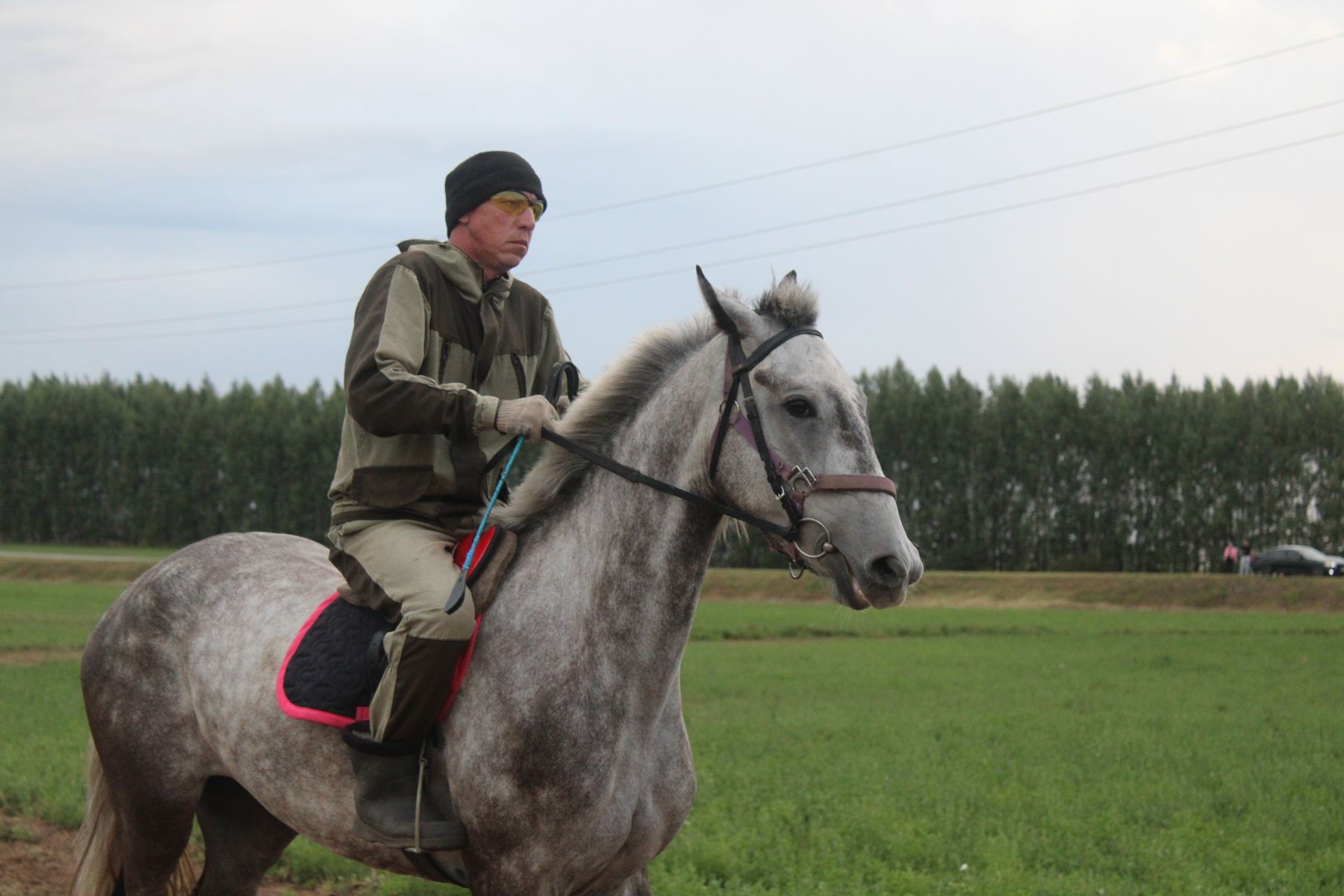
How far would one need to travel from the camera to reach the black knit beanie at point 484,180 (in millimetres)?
4023

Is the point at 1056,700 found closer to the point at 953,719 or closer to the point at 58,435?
the point at 953,719

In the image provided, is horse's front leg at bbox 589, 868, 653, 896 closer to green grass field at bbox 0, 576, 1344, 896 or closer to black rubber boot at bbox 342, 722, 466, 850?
black rubber boot at bbox 342, 722, 466, 850

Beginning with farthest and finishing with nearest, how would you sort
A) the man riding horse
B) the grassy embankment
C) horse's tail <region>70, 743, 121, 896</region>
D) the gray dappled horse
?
1. the grassy embankment
2. horse's tail <region>70, 743, 121, 896</region>
3. the man riding horse
4. the gray dappled horse

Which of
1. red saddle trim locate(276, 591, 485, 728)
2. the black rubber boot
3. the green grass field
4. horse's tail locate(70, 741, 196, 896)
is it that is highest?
red saddle trim locate(276, 591, 485, 728)

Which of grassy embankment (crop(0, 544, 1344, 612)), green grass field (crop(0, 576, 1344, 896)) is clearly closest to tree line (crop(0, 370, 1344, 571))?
grassy embankment (crop(0, 544, 1344, 612))

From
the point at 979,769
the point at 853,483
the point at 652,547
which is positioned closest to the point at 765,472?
the point at 853,483

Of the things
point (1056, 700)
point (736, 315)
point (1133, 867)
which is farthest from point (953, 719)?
point (736, 315)

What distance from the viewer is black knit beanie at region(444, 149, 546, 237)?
402cm

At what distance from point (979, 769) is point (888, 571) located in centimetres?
822

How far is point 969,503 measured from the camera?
55344mm

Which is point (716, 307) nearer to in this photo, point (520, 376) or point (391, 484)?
point (520, 376)

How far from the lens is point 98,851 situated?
Answer: 4805mm

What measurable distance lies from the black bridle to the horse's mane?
0.07m

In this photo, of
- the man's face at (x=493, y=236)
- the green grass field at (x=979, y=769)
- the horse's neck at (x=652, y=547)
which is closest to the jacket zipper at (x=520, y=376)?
the man's face at (x=493, y=236)
